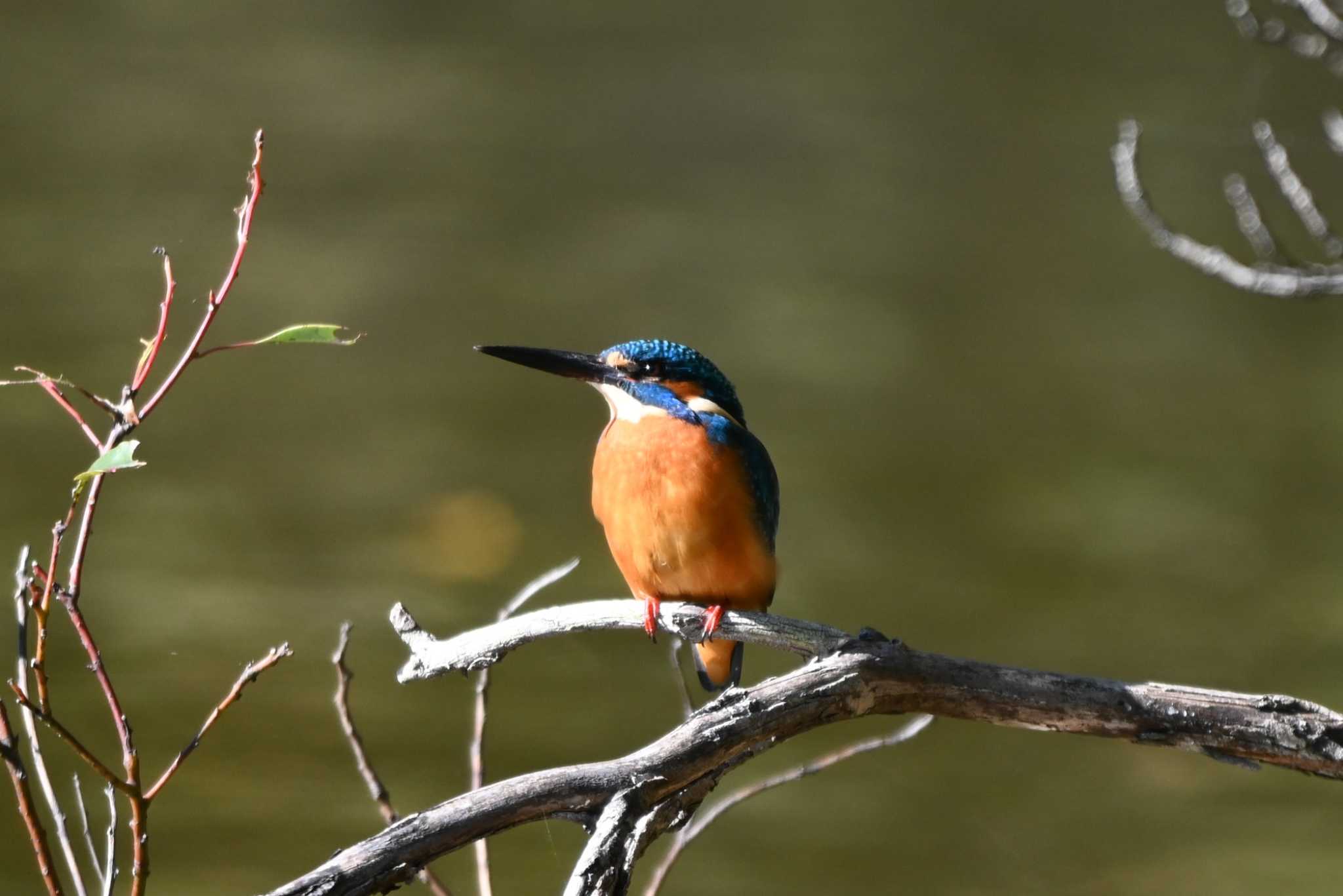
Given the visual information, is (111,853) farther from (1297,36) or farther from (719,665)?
(1297,36)

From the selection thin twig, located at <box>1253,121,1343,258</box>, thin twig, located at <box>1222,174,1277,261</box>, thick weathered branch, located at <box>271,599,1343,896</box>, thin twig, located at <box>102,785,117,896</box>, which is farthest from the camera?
thin twig, located at <box>1222,174,1277,261</box>

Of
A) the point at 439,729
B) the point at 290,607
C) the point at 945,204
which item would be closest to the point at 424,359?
the point at 290,607

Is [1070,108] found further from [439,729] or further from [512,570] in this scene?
[439,729]

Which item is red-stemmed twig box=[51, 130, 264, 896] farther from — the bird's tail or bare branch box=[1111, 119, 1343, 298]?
bare branch box=[1111, 119, 1343, 298]

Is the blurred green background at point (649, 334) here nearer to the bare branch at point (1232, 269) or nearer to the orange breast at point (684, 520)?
the bare branch at point (1232, 269)

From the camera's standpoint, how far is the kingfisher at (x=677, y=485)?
1.75 metres

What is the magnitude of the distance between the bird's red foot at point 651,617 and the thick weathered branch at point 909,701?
2 cm

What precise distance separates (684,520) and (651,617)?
0.16m

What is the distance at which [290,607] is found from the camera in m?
3.47

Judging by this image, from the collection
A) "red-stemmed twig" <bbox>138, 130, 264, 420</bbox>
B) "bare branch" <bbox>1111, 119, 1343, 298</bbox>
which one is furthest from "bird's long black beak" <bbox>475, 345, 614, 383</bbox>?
"bare branch" <bbox>1111, 119, 1343, 298</bbox>

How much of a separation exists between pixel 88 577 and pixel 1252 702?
2.80 m

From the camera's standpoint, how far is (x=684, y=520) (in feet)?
5.73

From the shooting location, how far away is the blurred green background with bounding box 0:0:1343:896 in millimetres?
3428

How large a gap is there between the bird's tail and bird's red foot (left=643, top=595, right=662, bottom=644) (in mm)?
273
